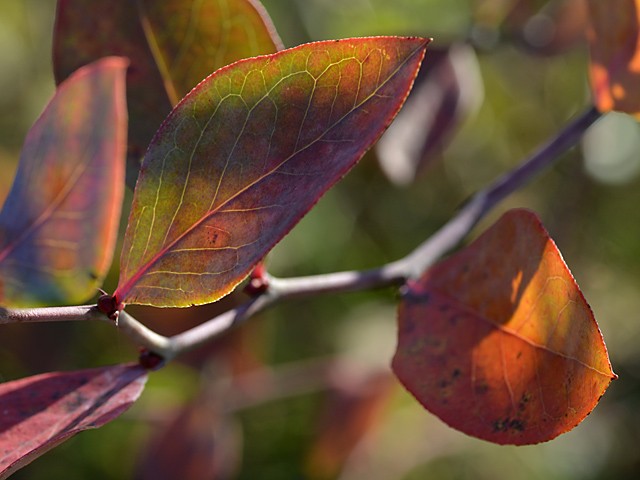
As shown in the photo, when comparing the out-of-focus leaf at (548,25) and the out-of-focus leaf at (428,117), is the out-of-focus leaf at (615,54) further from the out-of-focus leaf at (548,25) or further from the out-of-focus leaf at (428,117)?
the out-of-focus leaf at (548,25)

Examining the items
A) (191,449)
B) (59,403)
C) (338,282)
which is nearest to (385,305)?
(191,449)

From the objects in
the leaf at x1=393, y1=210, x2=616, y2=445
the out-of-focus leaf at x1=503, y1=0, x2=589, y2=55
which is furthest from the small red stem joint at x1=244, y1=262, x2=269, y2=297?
the out-of-focus leaf at x1=503, y1=0, x2=589, y2=55

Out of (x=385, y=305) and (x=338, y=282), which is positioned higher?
(x=338, y=282)

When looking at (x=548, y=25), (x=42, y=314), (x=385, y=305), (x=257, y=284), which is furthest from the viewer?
(x=385, y=305)

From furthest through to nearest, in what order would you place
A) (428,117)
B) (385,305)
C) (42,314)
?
1. (385,305)
2. (428,117)
3. (42,314)

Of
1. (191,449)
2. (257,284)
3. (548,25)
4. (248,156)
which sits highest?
(248,156)

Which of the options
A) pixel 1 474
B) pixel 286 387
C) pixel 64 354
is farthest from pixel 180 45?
pixel 286 387

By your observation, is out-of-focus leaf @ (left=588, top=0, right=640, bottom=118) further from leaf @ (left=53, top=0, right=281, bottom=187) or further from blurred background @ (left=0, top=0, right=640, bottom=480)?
blurred background @ (left=0, top=0, right=640, bottom=480)

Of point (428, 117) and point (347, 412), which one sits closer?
point (428, 117)

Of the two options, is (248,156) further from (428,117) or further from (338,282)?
(428,117)
